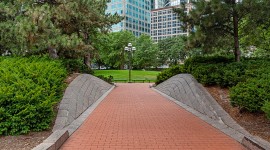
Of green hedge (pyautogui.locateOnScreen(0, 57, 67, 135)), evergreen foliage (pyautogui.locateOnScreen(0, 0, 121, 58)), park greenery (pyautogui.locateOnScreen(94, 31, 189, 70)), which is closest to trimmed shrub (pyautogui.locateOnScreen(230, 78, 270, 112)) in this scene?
green hedge (pyautogui.locateOnScreen(0, 57, 67, 135))

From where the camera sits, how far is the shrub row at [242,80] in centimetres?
627

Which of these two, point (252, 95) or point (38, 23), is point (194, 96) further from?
point (38, 23)

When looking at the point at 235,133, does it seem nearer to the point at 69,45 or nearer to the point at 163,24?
the point at 69,45

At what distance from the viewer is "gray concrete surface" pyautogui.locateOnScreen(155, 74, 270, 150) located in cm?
510

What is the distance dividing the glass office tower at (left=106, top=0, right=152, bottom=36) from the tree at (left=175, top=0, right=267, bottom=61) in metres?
86.7

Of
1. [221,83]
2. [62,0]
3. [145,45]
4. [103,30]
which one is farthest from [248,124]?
[145,45]

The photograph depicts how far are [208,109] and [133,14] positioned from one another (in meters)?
102

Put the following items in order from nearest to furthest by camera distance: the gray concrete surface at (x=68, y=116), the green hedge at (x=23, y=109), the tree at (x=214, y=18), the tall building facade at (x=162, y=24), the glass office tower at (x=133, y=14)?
the gray concrete surface at (x=68, y=116), the green hedge at (x=23, y=109), the tree at (x=214, y=18), the glass office tower at (x=133, y=14), the tall building facade at (x=162, y=24)

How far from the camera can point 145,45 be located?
56656 millimetres

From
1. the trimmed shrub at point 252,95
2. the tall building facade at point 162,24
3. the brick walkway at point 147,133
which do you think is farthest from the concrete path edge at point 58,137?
the tall building facade at point 162,24

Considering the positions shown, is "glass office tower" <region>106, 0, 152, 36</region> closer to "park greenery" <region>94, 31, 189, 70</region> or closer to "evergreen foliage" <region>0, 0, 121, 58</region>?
→ "park greenery" <region>94, 31, 189, 70</region>

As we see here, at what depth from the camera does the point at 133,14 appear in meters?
107

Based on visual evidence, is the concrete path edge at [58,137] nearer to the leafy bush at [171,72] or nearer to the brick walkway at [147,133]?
the brick walkway at [147,133]

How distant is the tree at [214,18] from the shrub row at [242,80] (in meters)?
1.28
